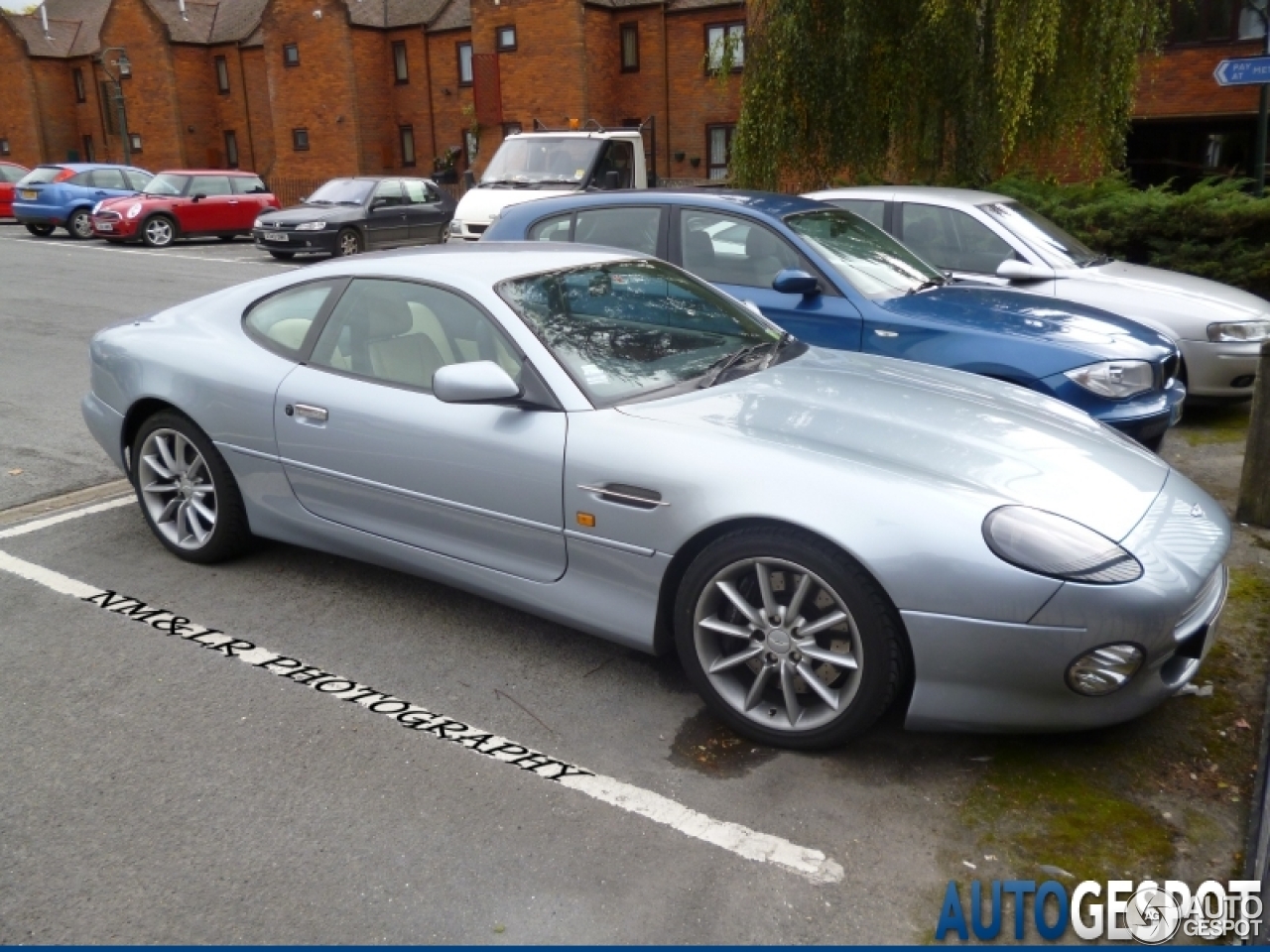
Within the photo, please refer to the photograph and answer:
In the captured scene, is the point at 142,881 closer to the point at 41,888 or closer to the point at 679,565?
the point at 41,888

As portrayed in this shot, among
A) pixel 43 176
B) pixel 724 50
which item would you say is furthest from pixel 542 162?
pixel 43 176

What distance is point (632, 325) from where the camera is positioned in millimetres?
4359

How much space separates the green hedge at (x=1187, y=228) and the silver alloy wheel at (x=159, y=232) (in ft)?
58.4

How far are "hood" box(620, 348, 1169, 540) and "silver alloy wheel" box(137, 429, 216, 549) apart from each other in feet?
7.22

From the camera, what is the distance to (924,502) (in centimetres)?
316

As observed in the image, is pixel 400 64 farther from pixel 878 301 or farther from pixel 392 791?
pixel 392 791

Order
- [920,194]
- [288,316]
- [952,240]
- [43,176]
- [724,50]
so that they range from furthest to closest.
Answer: [43,176]
[724,50]
[920,194]
[952,240]
[288,316]

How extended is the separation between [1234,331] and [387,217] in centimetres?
1555

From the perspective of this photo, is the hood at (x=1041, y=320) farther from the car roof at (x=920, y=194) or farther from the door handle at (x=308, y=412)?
the door handle at (x=308, y=412)

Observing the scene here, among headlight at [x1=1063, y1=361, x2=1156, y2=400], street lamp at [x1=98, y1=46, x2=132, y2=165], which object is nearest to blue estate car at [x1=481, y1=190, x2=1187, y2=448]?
headlight at [x1=1063, y1=361, x2=1156, y2=400]

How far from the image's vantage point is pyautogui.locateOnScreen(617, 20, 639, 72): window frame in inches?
1227

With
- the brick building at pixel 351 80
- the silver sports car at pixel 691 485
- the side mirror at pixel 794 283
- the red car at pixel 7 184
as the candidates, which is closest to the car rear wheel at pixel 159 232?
the red car at pixel 7 184

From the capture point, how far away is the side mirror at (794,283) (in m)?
5.89

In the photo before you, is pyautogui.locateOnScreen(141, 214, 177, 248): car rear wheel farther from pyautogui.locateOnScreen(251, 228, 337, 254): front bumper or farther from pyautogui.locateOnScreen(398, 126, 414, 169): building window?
pyautogui.locateOnScreen(398, 126, 414, 169): building window
